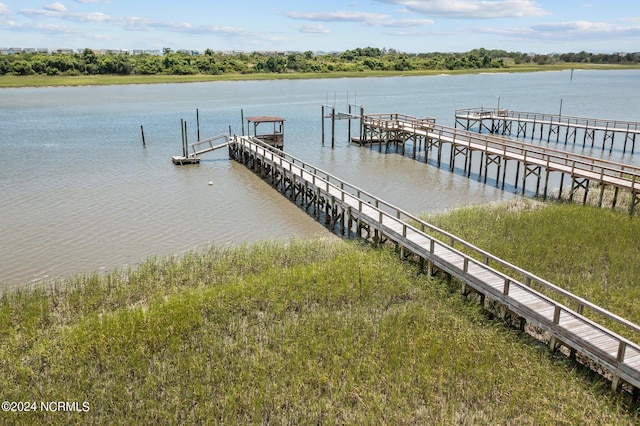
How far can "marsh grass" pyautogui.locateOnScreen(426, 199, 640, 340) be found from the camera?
12.8 metres

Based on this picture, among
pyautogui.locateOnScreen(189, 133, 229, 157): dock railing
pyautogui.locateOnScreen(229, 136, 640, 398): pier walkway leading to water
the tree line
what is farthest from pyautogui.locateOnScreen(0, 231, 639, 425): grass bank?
the tree line

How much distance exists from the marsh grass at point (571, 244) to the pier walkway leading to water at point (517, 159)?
6.29 ft

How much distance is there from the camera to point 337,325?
11.2 meters

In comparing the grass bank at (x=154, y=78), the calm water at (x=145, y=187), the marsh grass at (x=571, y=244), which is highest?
the grass bank at (x=154, y=78)

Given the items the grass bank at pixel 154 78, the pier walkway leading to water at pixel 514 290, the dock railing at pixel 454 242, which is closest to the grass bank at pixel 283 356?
the pier walkway leading to water at pixel 514 290

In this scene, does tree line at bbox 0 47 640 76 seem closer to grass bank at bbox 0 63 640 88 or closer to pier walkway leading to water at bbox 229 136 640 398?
grass bank at bbox 0 63 640 88

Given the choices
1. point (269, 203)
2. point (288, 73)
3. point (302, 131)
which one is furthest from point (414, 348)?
point (288, 73)

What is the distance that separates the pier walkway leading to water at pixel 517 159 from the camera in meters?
20.9

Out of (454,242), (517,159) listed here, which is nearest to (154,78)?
(517,159)

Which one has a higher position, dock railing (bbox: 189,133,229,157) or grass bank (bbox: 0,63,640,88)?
grass bank (bbox: 0,63,640,88)

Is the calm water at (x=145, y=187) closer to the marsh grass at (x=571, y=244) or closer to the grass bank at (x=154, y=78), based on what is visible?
the marsh grass at (x=571, y=244)

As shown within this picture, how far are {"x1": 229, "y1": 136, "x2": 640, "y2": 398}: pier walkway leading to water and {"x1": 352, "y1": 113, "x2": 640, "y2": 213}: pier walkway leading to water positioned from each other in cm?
828

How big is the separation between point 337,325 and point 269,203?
12843 mm

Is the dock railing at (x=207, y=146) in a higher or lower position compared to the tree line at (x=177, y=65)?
lower
